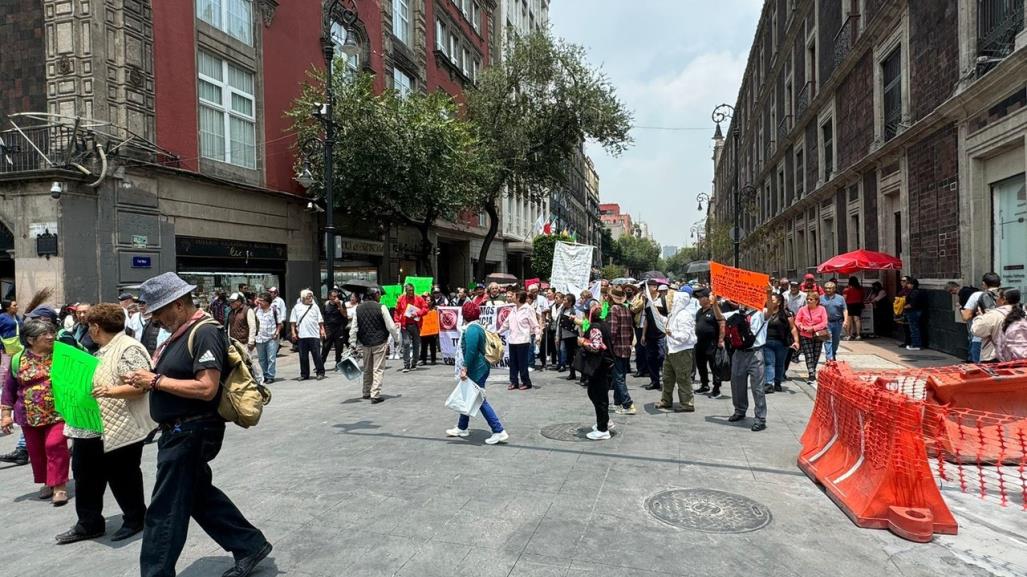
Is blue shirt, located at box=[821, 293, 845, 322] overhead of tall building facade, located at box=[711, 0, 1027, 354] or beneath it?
beneath

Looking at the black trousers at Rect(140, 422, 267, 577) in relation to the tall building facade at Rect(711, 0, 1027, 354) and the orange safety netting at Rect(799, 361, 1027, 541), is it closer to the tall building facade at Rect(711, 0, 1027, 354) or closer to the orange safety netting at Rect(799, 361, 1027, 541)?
the orange safety netting at Rect(799, 361, 1027, 541)

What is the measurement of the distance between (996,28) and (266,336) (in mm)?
14099

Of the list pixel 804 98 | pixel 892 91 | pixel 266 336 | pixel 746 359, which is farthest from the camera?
pixel 804 98

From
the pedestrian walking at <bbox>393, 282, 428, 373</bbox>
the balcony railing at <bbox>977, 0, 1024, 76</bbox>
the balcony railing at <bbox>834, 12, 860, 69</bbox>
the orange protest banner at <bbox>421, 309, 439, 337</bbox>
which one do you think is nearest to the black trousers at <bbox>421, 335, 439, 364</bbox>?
the orange protest banner at <bbox>421, 309, 439, 337</bbox>

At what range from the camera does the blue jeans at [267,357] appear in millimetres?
11289

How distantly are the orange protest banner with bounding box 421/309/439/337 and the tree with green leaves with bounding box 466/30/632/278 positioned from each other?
12706mm

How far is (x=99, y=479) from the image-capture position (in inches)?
162

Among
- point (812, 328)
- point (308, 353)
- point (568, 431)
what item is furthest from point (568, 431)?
point (308, 353)

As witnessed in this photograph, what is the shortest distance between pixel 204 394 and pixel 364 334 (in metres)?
6.04

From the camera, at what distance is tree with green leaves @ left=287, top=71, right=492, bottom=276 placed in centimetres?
1809

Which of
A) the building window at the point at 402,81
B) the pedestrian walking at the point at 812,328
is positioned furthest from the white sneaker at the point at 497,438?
the building window at the point at 402,81

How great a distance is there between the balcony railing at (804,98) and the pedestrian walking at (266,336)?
2251 centimetres

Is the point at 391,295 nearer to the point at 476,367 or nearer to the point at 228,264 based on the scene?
the point at 228,264

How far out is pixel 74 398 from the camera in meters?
4.15
